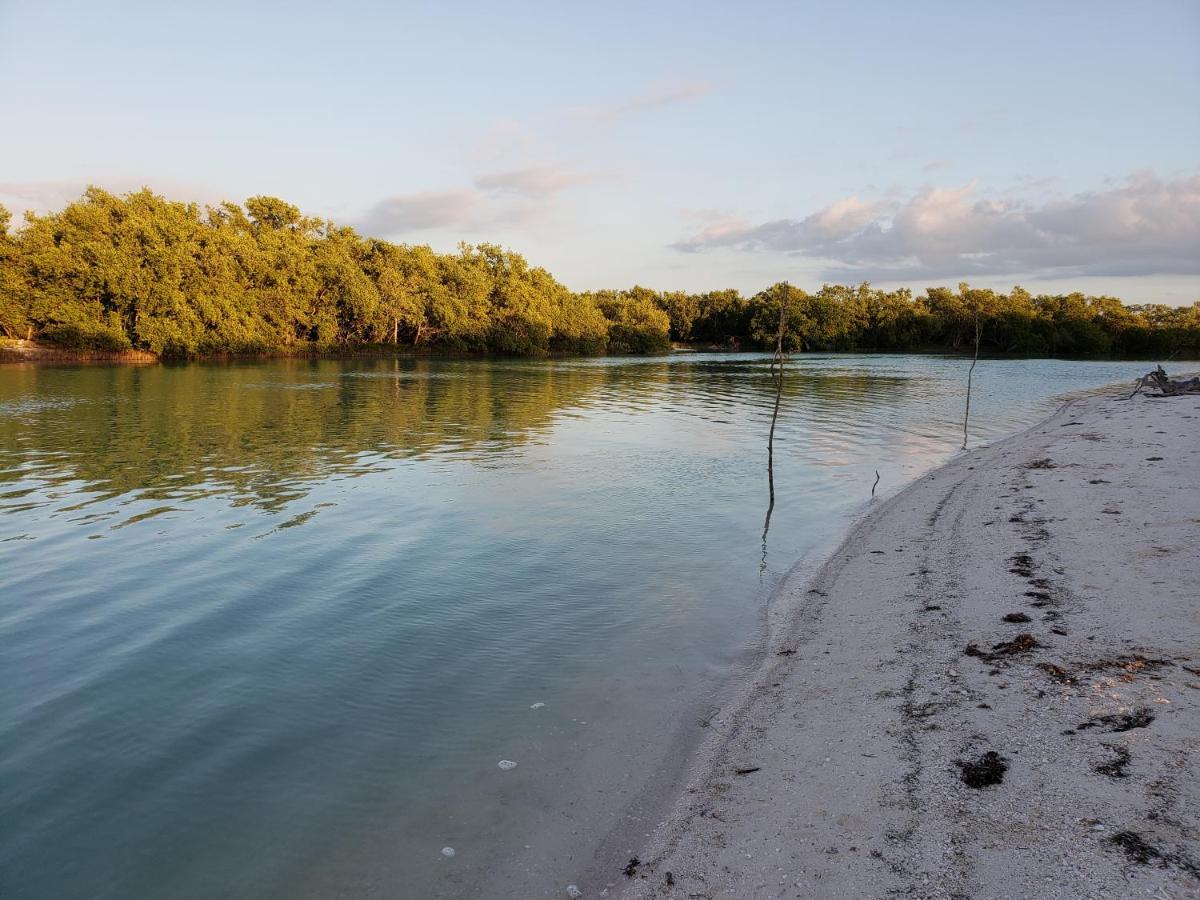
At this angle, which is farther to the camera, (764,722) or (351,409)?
(351,409)

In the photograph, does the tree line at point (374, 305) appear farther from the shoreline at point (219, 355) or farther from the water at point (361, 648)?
the water at point (361, 648)

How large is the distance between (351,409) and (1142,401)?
4039cm

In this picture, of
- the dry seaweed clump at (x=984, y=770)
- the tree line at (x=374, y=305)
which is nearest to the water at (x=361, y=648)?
the dry seaweed clump at (x=984, y=770)

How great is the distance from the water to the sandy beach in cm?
75

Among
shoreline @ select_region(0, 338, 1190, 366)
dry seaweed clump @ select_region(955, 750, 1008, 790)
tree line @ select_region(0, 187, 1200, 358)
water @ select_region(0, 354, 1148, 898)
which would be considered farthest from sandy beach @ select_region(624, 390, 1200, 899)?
shoreline @ select_region(0, 338, 1190, 366)

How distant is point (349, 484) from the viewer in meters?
18.2

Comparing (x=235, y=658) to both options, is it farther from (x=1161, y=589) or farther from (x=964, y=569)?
(x=1161, y=589)

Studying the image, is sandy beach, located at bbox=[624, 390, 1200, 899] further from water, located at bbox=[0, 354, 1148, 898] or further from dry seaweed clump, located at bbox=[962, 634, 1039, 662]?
water, located at bbox=[0, 354, 1148, 898]

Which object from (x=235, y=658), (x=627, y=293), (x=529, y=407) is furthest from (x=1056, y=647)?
(x=627, y=293)

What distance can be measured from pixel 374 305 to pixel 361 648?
9214 centimetres

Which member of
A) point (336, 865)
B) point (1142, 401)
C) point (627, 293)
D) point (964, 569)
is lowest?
point (336, 865)

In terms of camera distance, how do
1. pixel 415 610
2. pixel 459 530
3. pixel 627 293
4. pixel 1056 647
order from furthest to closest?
pixel 627 293 < pixel 459 530 < pixel 415 610 < pixel 1056 647

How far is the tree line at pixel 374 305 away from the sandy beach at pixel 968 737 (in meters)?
9.42

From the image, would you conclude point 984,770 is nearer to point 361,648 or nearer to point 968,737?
point 968,737
